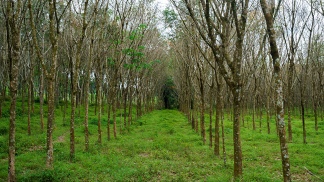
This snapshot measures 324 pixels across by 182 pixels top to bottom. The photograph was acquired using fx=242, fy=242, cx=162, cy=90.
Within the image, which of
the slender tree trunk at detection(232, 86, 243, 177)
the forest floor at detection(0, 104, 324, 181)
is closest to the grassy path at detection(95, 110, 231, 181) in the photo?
the forest floor at detection(0, 104, 324, 181)

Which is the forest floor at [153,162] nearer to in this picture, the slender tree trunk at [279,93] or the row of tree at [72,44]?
the row of tree at [72,44]

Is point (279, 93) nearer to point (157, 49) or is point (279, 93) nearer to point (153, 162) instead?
point (153, 162)

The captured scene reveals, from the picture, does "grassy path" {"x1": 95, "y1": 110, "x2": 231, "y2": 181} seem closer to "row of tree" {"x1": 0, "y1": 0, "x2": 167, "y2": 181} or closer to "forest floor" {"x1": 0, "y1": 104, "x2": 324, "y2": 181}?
"forest floor" {"x1": 0, "y1": 104, "x2": 324, "y2": 181}

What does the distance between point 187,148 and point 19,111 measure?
637 inches

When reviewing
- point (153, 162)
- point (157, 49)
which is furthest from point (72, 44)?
point (157, 49)

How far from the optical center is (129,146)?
44.8 feet

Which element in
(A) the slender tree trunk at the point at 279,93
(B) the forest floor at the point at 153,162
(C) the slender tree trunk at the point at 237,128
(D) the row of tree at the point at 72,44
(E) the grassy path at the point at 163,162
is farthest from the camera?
(E) the grassy path at the point at 163,162

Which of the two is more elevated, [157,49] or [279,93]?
[157,49]

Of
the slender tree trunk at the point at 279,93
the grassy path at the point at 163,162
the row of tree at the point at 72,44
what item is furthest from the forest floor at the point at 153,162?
the slender tree trunk at the point at 279,93

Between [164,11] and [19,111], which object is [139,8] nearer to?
[164,11]

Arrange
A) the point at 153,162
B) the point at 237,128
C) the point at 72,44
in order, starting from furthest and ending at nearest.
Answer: the point at 72,44 < the point at 153,162 < the point at 237,128

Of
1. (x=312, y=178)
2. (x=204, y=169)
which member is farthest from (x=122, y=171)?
(x=312, y=178)

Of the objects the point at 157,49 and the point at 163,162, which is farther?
the point at 157,49

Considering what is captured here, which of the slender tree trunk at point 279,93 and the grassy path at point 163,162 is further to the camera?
the grassy path at point 163,162
